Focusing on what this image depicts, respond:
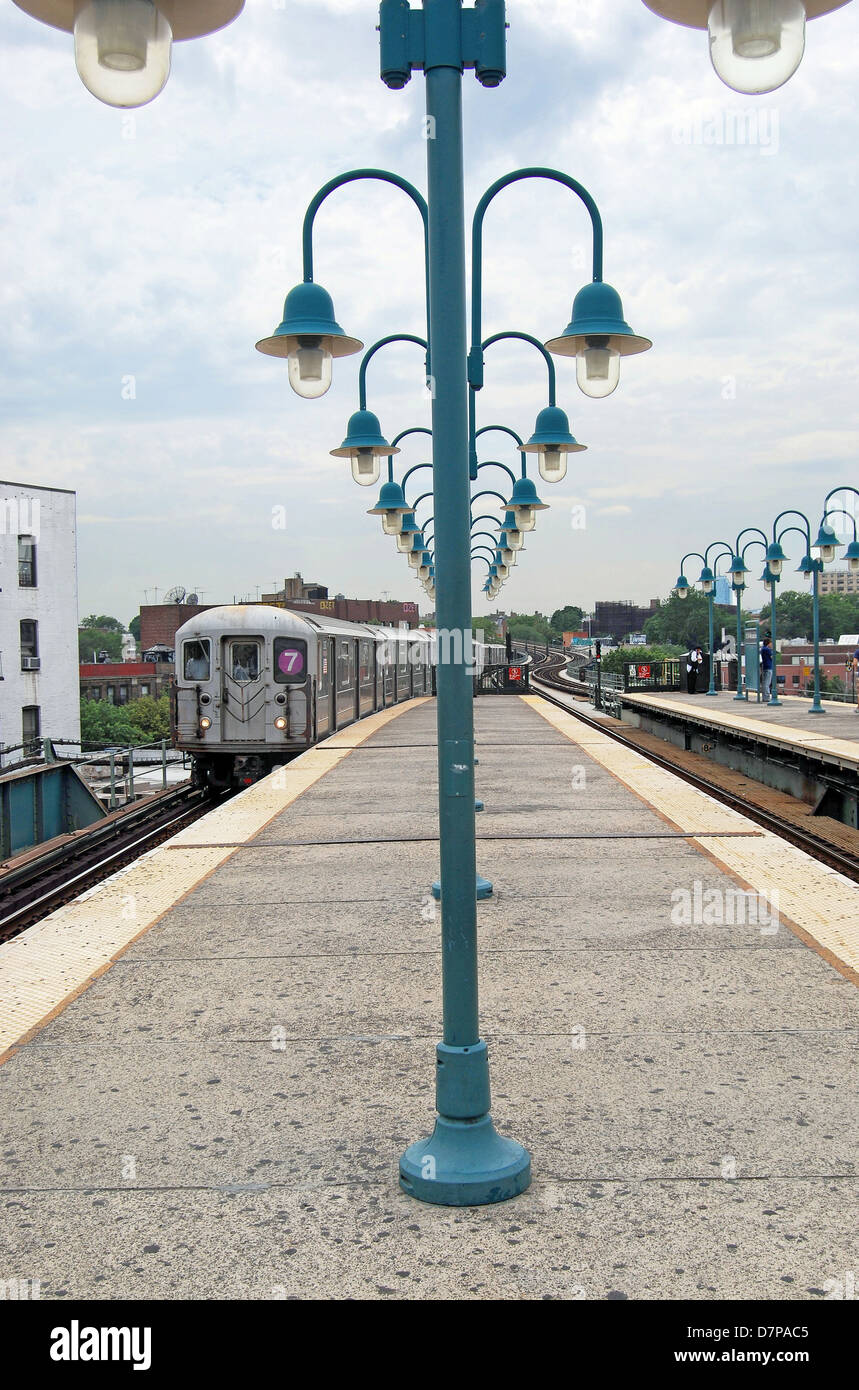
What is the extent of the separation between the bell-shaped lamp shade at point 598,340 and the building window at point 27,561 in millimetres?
46289

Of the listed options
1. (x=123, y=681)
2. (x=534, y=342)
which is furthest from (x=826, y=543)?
(x=123, y=681)

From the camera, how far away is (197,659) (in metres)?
19.6

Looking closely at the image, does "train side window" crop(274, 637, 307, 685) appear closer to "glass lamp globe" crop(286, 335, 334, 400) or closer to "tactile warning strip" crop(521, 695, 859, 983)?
"tactile warning strip" crop(521, 695, 859, 983)

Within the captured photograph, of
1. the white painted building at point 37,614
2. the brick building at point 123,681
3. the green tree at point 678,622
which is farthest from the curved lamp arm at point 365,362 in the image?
the green tree at point 678,622

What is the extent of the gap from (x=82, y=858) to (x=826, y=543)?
718 inches

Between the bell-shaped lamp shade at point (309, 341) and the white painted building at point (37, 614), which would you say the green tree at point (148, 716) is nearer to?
the white painted building at point (37, 614)

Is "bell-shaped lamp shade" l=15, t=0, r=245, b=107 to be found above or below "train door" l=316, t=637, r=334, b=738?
above

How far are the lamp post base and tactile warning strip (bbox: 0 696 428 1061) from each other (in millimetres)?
2236

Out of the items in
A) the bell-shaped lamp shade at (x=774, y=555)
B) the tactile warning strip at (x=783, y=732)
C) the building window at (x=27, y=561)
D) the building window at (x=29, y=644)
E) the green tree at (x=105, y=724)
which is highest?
the building window at (x=27, y=561)

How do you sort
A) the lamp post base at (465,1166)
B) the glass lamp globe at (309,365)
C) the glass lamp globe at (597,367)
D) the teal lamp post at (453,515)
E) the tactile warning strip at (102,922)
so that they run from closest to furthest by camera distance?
1. the lamp post base at (465,1166)
2. the teal lamp post at (453,515)
3. the glass lamp globe at (309,365)
4. the tactile warning strip at (102,922)
5. the glass lamp globe at (597,367)

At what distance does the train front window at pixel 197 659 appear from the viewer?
19422 mm

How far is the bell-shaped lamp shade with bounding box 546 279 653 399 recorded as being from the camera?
578 cm

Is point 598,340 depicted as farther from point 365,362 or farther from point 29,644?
point 29,644

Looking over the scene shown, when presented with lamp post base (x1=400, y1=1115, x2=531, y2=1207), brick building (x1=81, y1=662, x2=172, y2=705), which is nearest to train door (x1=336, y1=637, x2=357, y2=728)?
lamp post base (x1=400, y1=1115, x2=531, y2=1207)
